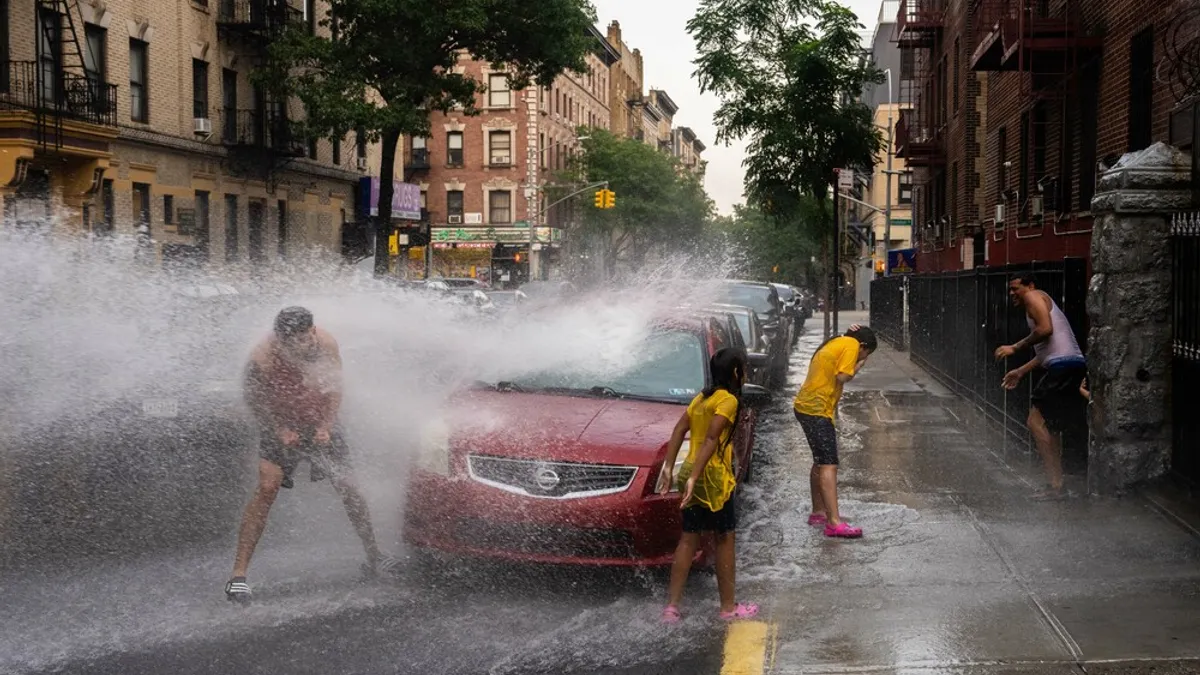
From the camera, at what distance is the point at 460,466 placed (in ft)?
24.4

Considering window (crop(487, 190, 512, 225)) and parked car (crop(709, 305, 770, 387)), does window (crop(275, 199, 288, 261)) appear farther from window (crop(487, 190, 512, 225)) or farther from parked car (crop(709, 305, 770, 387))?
window (crop(487, 190, 512, 225))

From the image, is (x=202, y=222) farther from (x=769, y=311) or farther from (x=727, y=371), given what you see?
(x=727, y=371)

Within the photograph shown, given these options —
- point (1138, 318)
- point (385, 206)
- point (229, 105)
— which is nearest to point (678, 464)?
point (1138, 318)

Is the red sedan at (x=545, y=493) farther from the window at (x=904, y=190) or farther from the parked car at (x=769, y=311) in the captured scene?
the window at (x=904, y=190)

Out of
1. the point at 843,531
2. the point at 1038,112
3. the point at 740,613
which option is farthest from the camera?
the point at 1038,112

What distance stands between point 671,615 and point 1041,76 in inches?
577

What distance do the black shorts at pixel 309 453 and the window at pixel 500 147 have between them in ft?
203

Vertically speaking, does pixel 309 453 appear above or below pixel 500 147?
below

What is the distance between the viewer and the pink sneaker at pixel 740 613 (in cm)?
689

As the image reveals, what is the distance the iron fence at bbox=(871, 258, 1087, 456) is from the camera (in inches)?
439

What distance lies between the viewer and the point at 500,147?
68.8 meters

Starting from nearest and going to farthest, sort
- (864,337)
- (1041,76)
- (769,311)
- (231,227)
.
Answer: (864,337) < (1041,76) < (769,311) < (231,227)

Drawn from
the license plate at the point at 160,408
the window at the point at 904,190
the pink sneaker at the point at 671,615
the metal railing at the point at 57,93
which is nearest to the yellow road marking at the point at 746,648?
the pink sneaker at the point at 671,615

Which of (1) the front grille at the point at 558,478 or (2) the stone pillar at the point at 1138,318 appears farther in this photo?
(2) the stone pillar at the point at 1138,318
